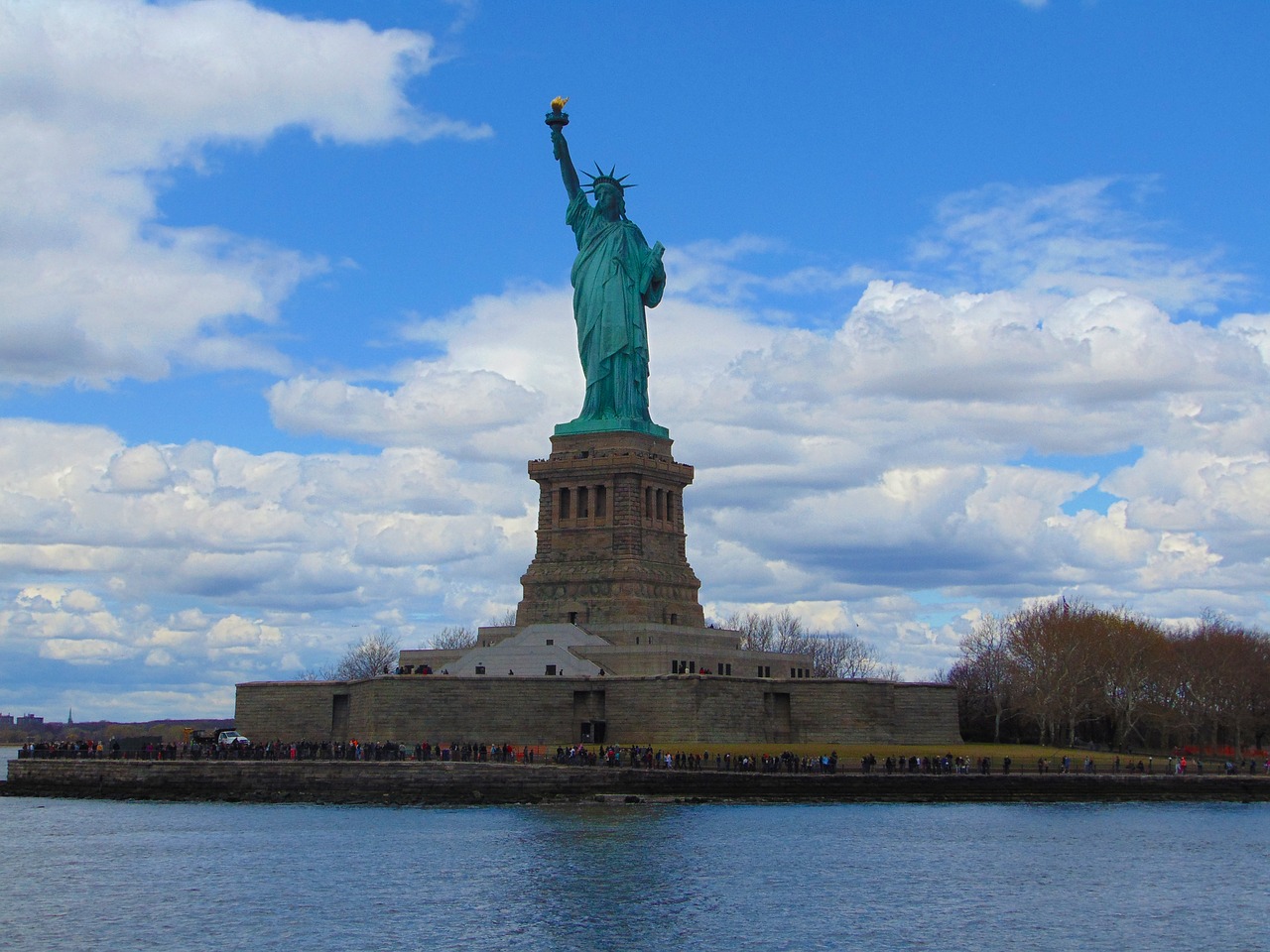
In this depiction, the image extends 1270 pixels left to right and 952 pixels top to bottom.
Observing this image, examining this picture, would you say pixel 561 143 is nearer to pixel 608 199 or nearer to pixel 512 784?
pixel 608 199

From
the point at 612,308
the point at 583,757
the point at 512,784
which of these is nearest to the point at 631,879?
the point at 512,784

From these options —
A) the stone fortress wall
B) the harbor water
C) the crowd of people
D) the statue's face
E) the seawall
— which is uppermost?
the statue's face

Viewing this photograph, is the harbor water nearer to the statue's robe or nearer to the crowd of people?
the crowd of people

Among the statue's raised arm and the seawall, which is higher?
the statue's raised arm

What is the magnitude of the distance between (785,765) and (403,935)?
2843 cm

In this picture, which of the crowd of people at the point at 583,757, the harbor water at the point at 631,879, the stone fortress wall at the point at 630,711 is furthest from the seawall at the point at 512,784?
the stone fortress wall at the point at 630,711

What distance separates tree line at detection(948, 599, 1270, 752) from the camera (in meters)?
87.8

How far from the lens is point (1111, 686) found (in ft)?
298

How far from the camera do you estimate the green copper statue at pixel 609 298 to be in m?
80.9

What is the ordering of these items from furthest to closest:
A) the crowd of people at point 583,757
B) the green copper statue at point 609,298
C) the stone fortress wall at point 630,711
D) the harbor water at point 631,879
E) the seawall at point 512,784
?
the green copper statue at point 609,298 < the stone fortress wall at point 630,711 < the crowd of people at point 583,757 < the seawall at point 512,784 < the harbor water at point 631,879

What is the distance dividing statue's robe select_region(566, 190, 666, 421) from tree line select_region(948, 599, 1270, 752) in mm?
23180

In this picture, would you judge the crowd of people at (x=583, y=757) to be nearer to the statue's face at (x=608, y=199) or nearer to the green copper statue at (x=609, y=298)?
the green copper statue at (x=609, y=298)

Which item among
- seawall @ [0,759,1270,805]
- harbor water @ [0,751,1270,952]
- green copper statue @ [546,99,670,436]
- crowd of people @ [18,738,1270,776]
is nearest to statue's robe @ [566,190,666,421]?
green copper statue @ [546,99,670,436]

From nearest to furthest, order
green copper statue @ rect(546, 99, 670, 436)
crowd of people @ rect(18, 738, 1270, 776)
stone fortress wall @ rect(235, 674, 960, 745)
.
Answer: crowd of people @ rect(18, 738, 1270, 776) → stone fortress wall @ rect(235, 674, 960, 745) → green copper statue @ rect(546, 99, 670, 436)
